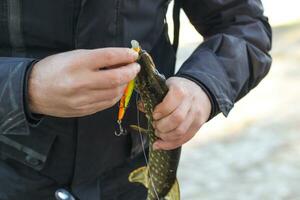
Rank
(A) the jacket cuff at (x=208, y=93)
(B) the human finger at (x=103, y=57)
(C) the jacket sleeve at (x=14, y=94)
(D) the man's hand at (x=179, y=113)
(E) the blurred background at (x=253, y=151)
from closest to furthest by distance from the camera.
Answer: (B) the human finger at (x=103, y=57) < (C) the jacket sleeve at (x=14, y=94) < (D) the man's hand at (x=179, y=113) < (A) the jacket cuff at (x=208, y=93) < (E) the blurred background at (x=253, y=151)

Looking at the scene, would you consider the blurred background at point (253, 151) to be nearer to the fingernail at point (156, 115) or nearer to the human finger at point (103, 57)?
the fingernail at point (156, 115)

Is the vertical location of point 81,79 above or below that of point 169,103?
above

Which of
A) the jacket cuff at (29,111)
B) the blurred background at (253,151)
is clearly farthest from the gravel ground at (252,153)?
the jacket cuff at (29,111)

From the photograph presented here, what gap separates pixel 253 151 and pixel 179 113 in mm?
3449

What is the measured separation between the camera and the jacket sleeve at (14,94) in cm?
153

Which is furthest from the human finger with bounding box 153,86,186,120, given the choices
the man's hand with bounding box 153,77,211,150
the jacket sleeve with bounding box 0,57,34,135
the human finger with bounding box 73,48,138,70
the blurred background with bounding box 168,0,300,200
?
the blurred background with bounding box 168,0,300,200

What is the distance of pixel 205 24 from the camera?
2.02 meters

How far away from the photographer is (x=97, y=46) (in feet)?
5.60

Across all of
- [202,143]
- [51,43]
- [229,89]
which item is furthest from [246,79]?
[202,143]

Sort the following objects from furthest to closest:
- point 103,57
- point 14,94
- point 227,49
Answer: point 227,49, point 14,94, point 103,57

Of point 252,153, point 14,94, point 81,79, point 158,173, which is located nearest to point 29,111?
point 14,94

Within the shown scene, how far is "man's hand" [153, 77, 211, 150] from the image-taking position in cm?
163

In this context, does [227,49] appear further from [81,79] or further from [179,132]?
[81,79]

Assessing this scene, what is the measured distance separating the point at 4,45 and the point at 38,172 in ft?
1.17
